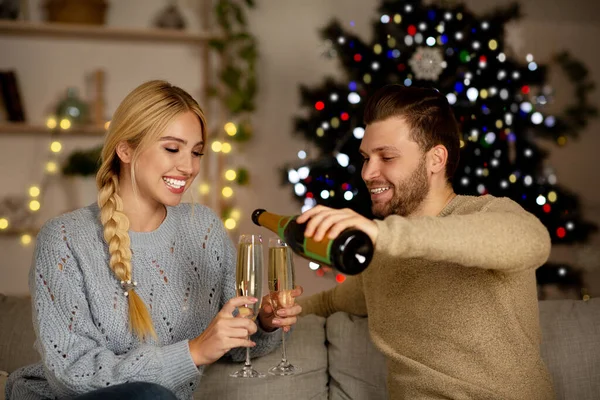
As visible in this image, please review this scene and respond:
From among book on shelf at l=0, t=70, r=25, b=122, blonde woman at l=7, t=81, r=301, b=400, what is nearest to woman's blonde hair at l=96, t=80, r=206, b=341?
blonde woman at l=7, t=81, r=301, b=400

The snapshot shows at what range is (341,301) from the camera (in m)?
2.29

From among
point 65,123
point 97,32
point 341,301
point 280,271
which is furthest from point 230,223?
point 280,271

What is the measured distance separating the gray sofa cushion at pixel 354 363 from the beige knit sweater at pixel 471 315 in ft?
0.68

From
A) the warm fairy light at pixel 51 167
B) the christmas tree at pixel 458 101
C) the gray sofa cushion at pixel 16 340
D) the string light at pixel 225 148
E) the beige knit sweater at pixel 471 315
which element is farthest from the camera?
the warm fairy light at pixel 51 167

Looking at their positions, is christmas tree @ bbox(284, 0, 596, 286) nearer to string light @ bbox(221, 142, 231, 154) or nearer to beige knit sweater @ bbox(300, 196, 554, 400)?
string light @ bbox(221, 142, 231, 154)

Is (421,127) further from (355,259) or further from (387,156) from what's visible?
(355,259)

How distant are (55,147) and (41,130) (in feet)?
0.51

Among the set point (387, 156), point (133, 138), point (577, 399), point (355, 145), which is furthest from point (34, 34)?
point (577, 399)

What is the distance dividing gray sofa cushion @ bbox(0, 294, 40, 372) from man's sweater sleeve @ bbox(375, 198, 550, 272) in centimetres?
137

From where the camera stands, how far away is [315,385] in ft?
7.11

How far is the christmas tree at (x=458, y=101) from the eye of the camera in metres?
3.71

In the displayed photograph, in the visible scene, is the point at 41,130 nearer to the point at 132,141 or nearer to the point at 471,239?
the point at 132,141

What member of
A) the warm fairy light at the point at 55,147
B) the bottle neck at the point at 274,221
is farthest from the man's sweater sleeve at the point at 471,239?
the warm fairy light at the point at 55,147

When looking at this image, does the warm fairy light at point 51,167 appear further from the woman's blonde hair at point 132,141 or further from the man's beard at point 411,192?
the man's beard at point 411,192
